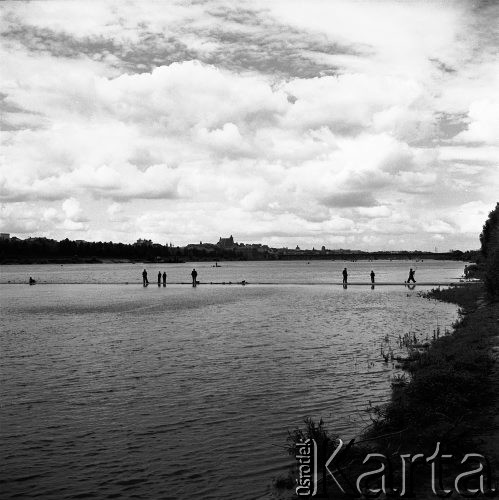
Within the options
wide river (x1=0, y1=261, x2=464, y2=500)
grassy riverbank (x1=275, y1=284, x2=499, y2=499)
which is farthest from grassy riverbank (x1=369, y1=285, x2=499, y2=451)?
wide river (x1=0, y1=261, x2=464, y2=500)

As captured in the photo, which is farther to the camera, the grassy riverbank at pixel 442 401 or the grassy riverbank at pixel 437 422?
the grassy riverbank at pixel 442 401

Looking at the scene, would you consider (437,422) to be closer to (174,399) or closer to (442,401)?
(442,401)

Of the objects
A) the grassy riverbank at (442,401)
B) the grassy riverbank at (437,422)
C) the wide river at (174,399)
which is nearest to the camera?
the grassy riverbank at (437,422)

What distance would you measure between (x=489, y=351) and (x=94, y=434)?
48.5 ft

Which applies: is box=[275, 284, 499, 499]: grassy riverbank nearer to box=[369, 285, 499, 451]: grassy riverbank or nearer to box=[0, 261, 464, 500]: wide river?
box=[369, 285, 499, 451]: grassy riverbank

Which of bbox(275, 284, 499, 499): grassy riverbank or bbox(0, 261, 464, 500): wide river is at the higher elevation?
bbox(275, 284, 499, 499): grassy riverbank

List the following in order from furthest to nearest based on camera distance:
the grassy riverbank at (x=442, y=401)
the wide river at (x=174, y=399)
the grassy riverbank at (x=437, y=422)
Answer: the wide river at (x=174, y=399) < the grassy riverbank at (x=442, y=401) < the grassy riverbank at (x=437, y=422)

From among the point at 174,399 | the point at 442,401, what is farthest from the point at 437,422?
the point at 174,399

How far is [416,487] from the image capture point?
9.24 meters

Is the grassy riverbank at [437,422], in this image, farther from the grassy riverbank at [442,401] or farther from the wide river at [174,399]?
the wide river at [174,399]

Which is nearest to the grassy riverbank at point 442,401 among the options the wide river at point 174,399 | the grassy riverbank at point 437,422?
the grassy riverbank at point 437,422

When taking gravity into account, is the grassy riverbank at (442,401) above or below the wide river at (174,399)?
above

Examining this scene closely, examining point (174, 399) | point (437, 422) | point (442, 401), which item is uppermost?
point (442, 401)

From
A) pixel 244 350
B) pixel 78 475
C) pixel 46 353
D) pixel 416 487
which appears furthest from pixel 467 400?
pixel 46 353
